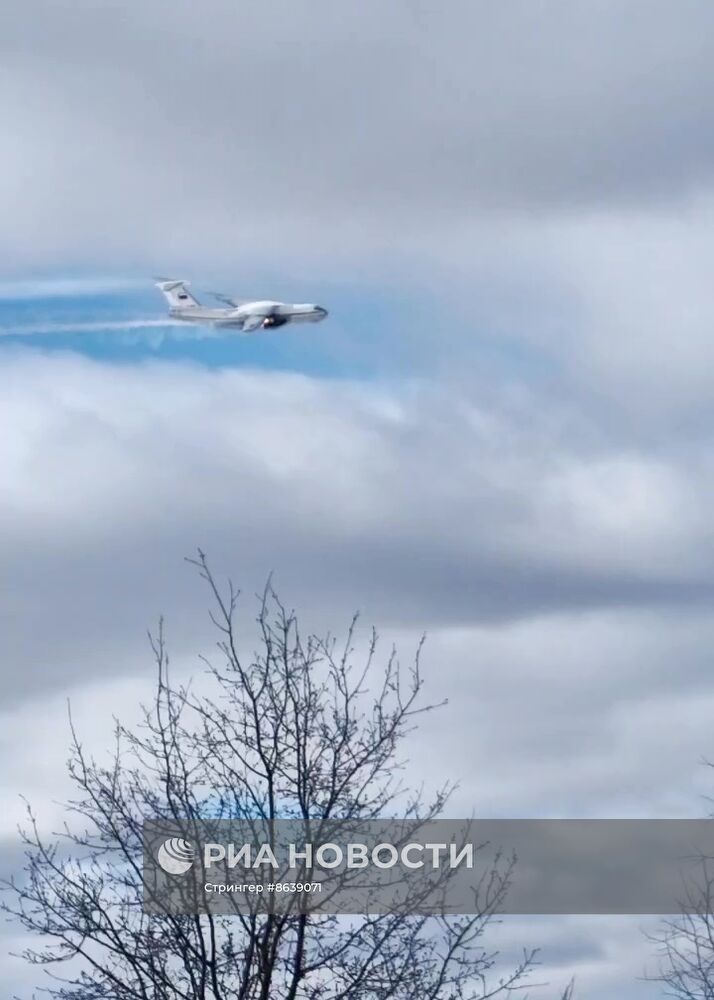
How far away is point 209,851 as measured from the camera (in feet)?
86.1

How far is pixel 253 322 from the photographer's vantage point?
198 feet

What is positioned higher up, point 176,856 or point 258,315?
point 258,315

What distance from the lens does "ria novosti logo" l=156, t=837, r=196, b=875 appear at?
26.2 metres

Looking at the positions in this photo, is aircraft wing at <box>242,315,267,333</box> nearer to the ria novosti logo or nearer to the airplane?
the airplane

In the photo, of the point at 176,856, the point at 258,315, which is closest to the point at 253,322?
the point at 258,315

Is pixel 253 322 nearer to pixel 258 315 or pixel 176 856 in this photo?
pixel 258 315

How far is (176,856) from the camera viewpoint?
1043 inches

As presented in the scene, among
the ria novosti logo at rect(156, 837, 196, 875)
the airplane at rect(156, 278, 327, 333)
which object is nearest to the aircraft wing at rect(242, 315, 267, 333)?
the airplane at rect(156, 278, 327, 333)

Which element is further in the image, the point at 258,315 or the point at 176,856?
the point at 258,315

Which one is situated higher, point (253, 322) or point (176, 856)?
point (253, 322)

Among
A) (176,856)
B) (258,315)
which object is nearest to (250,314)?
(258,315)

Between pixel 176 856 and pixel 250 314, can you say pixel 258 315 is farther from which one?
pixel 176 856

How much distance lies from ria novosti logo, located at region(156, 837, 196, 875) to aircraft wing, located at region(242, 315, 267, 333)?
35077 mm

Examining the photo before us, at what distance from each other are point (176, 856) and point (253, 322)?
35.7 m
